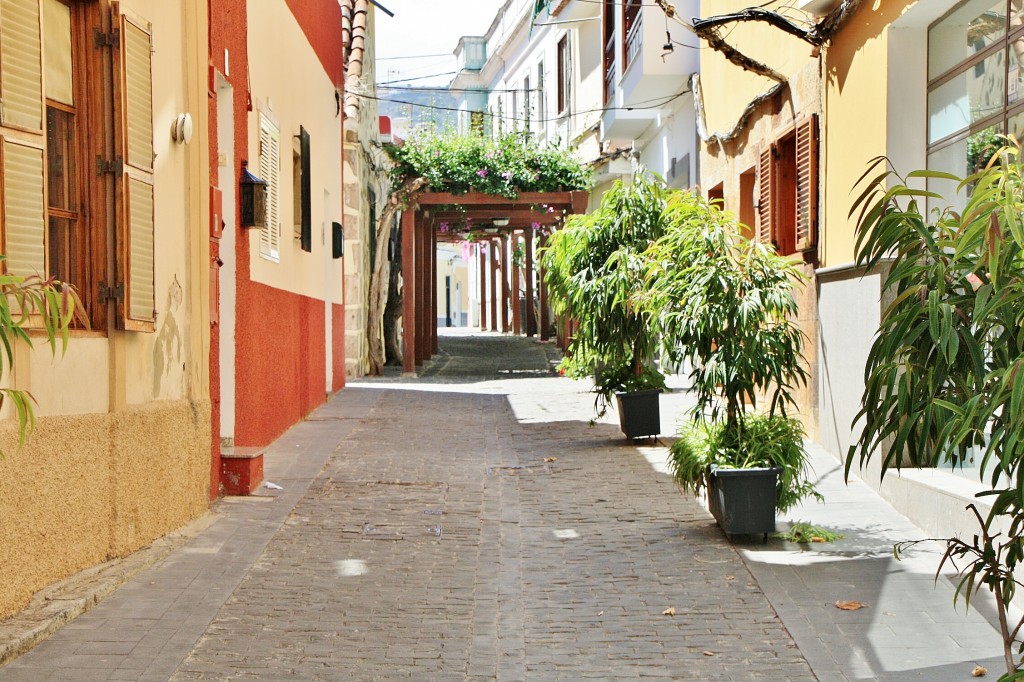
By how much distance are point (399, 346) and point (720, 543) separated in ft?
52.0

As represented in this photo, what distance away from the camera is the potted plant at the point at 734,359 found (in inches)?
284

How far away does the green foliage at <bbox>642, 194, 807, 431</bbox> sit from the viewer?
24.0ft

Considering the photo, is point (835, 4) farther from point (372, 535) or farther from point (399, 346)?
point (399, 346)

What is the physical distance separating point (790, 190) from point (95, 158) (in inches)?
301

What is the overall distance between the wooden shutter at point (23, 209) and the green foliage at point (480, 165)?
14937mm

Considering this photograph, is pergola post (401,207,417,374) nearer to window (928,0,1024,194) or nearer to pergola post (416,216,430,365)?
pergola post (416,216,430,365)

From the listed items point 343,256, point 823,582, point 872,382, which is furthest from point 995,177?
point 343,256

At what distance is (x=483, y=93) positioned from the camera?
41.8m

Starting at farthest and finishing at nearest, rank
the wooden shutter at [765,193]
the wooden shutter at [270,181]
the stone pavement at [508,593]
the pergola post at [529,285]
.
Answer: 1. the pergola post at [529,285]
2. the wooden shutter at [765,193]
3. the wooden shutter at [270,181]
4. the stone pavement at [508,593]

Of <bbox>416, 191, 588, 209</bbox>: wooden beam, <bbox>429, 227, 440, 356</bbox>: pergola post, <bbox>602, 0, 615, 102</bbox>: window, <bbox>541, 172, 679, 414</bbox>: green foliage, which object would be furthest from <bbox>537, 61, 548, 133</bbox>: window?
<bbox>541, 172, 679, 414</bbox>: green foliage

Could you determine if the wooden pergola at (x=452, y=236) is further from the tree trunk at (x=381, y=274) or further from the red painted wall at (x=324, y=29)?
the red painted wall at (x=324, y=29)

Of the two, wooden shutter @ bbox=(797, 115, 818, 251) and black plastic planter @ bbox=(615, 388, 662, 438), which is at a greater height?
wooden shutter @ bbox=(797, 115, 818, 251)

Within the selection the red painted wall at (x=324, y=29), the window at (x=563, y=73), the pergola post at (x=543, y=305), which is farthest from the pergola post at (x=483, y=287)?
the red painted wall at (x=324, y=29)

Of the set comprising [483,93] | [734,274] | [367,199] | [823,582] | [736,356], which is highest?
[483,93]
